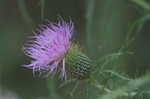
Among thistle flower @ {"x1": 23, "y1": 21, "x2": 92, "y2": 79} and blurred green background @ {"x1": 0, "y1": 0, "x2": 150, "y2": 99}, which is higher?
blurred green background @ {"x1": 0, "y1": 0, "x2": 150, "y2": 99}

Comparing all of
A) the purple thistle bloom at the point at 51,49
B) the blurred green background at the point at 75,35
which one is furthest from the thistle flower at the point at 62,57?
the blurred green background at the point at 75,35

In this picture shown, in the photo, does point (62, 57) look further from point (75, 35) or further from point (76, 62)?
point (75, 35)

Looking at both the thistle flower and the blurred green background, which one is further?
the blurred green background

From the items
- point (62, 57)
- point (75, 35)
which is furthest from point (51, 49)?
point (75, 35)

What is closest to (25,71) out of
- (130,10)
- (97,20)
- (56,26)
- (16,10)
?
(16,10)

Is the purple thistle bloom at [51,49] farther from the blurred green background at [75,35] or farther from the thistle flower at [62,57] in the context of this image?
the blurred green background at [75,35]

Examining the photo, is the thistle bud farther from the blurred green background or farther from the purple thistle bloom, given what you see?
the blurred green background

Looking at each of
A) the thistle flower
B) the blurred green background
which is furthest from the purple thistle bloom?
the blurred green background
